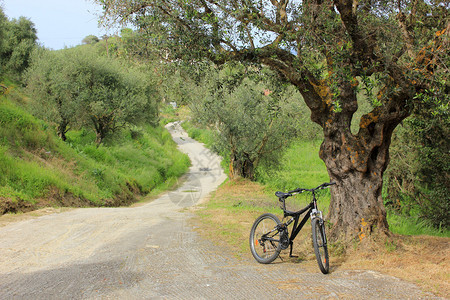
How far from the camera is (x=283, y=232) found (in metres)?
5.72

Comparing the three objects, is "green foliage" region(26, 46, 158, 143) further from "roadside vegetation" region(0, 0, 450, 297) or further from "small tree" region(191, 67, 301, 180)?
"small tree" region(191, 67, 301, 180)

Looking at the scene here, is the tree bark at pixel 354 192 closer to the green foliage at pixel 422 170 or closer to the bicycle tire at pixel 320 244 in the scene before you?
the bicycle tire at pixel 320 244

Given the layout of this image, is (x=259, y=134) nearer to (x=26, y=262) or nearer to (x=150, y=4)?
(x=150, y=4)

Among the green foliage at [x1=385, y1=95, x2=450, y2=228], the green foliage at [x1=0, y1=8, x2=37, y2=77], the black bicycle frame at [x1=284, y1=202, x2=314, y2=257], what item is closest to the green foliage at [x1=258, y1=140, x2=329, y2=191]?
the green foliage at [x1=385, y1=95, x2=450, y2=228]

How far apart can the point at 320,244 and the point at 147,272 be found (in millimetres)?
2550

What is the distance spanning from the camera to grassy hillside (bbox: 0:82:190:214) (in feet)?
39.7

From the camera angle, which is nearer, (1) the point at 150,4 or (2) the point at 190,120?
(1) the point at 150,4

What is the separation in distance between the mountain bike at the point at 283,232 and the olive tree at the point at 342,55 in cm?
148

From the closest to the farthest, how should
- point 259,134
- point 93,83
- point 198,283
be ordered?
point 198,283 → point 259,134 → point 93,83

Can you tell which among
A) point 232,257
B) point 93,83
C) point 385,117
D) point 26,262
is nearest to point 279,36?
point 385,117

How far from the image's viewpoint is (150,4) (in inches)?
297

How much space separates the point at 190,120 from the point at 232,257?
53.4 feet

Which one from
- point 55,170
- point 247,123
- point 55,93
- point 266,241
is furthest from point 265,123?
point 266,241

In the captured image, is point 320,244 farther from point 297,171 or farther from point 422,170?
point 297,171
